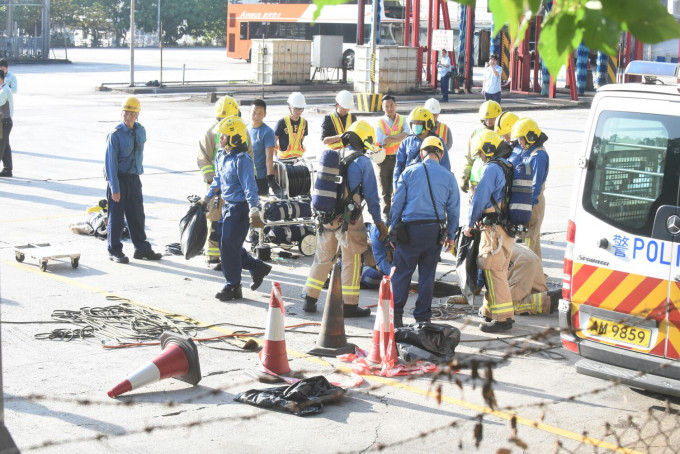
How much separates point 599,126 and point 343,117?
648 centimetres

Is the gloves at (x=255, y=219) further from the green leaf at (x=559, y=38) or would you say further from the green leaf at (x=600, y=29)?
the green leaf at (x=600, y=29)

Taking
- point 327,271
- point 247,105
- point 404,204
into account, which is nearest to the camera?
point 404,204

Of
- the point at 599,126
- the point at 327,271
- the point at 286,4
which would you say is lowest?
the point at 327,271

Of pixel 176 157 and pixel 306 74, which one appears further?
pixel 306 74

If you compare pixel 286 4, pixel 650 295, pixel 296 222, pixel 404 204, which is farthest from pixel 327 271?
pixel 286 4

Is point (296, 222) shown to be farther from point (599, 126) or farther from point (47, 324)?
point (599, 126)

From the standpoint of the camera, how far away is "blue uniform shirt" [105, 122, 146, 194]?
1120 cm

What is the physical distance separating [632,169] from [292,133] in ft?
21.7

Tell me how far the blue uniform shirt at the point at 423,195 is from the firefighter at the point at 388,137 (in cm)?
454

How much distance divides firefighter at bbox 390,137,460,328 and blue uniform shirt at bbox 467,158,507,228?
17 centimetres

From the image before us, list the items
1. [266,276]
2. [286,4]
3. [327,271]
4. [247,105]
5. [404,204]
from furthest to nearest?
[286,4] → [247,105] → [266,276] → [327,271] → [404,204]

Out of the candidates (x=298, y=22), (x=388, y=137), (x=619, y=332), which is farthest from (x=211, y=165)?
(x=298, y=22)

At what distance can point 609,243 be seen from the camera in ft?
22.7

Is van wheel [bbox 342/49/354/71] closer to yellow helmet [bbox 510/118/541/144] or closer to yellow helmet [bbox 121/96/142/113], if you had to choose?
yellow helmet [bbox 121/96/142/113]
